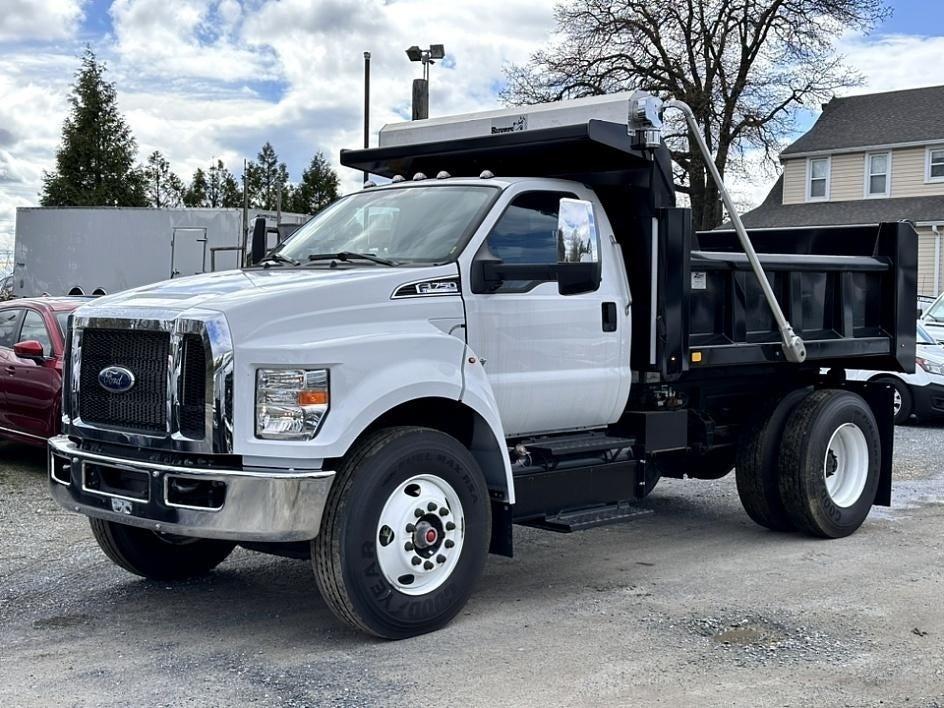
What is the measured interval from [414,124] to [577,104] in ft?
3.97

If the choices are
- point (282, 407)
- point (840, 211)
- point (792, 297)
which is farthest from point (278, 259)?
point (840, 211)

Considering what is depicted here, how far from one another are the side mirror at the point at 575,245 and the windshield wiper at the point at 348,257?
86 centimetres

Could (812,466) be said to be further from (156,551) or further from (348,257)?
(156,551)

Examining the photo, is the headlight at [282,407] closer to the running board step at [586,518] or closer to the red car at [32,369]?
the running board step at [586,518]

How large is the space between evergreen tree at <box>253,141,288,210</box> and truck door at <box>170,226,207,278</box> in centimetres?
5112

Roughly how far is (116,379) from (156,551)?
58.4 inches

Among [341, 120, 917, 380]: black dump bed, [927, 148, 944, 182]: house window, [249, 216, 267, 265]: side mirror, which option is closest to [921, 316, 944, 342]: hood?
[341, 120, 917, 380]: black dump bed

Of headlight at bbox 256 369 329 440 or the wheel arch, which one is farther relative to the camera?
the wheel arch

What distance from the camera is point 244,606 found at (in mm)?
6516

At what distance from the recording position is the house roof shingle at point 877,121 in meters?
37.6

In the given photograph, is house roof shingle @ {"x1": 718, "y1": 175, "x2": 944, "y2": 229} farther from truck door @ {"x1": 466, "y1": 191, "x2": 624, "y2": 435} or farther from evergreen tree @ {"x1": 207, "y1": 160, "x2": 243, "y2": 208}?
evergreen tree @ {"x1": 207, "y1": 160, "x2": 243, "y2": 208}

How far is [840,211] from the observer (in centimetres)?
3856

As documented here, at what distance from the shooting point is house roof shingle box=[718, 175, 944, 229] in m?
36.1

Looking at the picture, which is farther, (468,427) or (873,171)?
(873,171)
